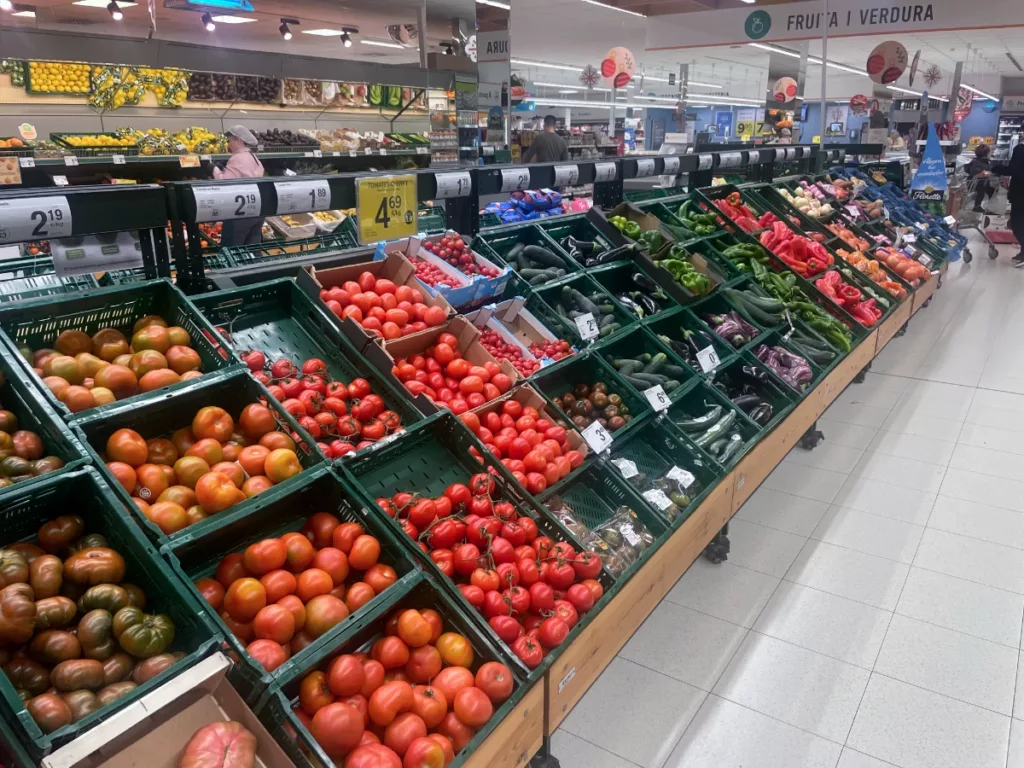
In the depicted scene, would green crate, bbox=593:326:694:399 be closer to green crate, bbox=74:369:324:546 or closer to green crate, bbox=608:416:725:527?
green crate, bbox=608:416:725:527

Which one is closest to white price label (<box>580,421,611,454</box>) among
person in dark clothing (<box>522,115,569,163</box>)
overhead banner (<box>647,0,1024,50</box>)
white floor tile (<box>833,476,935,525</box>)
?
white floor tile (<box>833,476,935,525</box>)

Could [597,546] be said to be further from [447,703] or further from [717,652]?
[447,703]

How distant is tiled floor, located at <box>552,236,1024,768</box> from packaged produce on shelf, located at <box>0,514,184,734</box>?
1546 mm

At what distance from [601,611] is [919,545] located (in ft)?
7.46

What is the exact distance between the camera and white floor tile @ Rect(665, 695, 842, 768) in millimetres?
2387


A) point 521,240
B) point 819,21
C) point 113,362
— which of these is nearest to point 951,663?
point 521,240

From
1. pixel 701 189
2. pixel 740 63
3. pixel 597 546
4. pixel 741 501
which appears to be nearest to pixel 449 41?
pixel 701 189

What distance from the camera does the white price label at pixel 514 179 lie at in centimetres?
362

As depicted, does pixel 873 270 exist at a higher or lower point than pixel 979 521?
higher

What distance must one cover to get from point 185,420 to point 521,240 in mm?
2454

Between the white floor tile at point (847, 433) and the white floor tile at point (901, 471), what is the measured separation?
7.8 inches

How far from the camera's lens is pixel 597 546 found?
8.57 ft

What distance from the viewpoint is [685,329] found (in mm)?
4113

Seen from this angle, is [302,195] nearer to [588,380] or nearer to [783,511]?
[588,380]
